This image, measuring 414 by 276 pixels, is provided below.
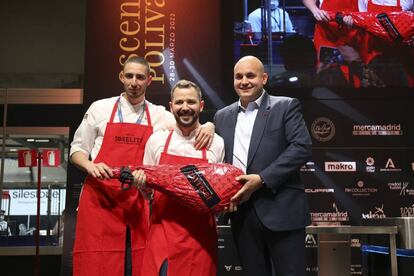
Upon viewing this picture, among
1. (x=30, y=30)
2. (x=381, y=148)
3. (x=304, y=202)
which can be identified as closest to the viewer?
(x=304, y=202)

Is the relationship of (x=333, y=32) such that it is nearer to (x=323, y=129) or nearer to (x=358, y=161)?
(x=323, y=129)

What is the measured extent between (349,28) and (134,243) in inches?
140

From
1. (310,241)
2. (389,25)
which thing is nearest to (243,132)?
(310,241)

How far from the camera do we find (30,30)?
5.54 metres

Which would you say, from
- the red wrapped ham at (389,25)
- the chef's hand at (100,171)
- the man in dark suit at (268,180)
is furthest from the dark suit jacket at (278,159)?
the red wrapped ham at (389,25)

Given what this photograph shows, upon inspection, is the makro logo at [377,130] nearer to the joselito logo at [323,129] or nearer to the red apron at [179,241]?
the joselito logo at [323,129]

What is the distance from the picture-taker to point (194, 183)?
5.74 ft

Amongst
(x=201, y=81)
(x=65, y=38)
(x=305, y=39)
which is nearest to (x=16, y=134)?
(x=65, y=38)

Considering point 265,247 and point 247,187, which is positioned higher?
point 247,187

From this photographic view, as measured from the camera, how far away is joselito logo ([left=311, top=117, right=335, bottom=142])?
15.5ft

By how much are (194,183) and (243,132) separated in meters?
0.44

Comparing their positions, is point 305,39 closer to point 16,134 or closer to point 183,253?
point 16,134

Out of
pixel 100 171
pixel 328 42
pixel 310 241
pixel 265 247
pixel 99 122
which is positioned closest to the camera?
pixel 100 171

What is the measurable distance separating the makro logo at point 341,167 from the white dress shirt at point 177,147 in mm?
2862
